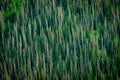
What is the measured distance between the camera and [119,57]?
10.7 feet

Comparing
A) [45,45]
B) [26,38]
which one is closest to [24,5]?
[26,38]

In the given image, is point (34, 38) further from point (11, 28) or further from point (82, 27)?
point (82, 27)

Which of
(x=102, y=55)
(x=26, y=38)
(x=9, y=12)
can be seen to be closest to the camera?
(x=102, y=55)

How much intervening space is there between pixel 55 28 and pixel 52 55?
15.7 inches

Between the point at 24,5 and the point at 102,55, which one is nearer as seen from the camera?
the point at 102,55

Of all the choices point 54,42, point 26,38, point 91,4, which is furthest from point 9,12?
point 91,4

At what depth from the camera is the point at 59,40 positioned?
10.9ft

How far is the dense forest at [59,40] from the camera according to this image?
3129mm

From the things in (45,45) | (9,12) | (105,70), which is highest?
(9,12)

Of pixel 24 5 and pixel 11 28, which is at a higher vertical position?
pixel 24 5

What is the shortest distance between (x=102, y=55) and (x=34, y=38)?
2.66ft

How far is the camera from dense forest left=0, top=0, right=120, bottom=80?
313cm

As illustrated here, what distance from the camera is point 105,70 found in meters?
3.20

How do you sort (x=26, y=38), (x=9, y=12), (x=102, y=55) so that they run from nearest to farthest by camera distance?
(x=102, y=55) < (x=26, y=38) < (x=9, y=12)
